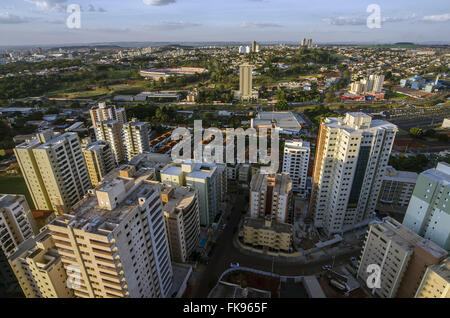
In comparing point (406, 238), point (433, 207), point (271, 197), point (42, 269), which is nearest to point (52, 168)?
point (42, 269)

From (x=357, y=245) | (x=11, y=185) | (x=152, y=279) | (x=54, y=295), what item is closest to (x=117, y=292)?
(x=152, y=279)

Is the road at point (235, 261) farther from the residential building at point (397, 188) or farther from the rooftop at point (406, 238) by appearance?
the residential building at point (397, 188)

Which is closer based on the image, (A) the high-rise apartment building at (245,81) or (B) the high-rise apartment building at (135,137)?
(B) the high-rise apartment building at (135,137)

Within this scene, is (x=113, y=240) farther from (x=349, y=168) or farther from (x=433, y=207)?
(x=433, y=207)

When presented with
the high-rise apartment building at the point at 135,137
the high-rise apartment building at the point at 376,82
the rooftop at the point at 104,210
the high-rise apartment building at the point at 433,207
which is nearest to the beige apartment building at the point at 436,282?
the high-rise apartment building at the point at 433,207

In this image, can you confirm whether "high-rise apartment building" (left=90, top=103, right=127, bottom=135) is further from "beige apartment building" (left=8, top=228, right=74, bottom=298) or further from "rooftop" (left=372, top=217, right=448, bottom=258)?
"rooftop" (left=372, top=217, right=448, bottom=258)

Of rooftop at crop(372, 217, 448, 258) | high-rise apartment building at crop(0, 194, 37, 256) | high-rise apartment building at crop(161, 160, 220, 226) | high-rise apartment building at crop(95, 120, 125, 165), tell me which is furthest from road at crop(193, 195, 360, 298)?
high-rise apartment building at crop(95, 120, 125, 165)
